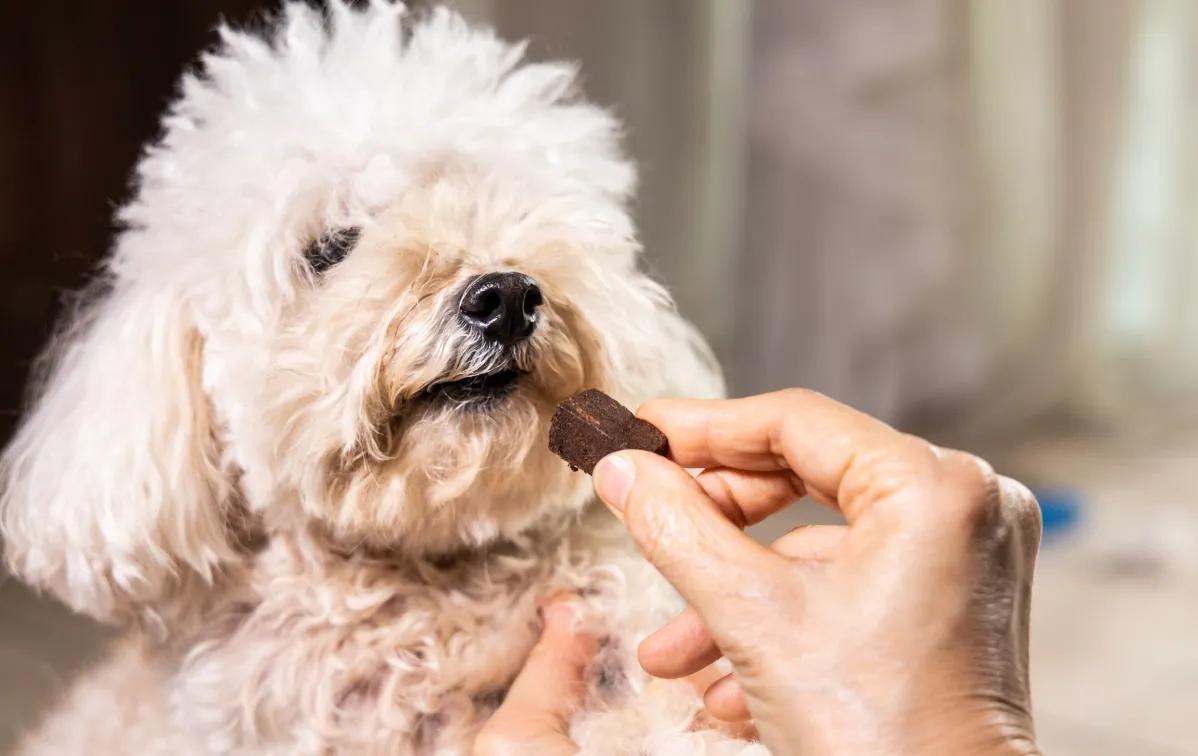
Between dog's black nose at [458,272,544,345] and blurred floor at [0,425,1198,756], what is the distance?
644mm

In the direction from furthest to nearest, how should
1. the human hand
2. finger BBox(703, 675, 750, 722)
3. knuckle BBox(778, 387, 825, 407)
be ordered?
finger BBox(703, 675, 750, 722), knuckle BBox(778, 387, 825, 407), the human hand

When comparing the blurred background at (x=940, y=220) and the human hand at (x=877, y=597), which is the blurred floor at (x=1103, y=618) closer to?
the blurred background at (x=940, y=220)

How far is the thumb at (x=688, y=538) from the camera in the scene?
2.00 feet

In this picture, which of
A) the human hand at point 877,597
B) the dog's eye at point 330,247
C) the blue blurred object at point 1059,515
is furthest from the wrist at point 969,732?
the blue blurred object at point 1059,515

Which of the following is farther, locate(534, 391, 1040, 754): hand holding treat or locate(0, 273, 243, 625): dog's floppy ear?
locate(0, 273, 243, 625): dog's floppy ear

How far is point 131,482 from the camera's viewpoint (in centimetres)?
91

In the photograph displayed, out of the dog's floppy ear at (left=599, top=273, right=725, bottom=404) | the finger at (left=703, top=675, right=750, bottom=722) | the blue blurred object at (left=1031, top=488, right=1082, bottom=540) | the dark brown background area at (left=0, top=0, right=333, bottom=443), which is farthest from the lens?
the blue blurred object at (left=1031, top=488, right=1082, bottom=540)

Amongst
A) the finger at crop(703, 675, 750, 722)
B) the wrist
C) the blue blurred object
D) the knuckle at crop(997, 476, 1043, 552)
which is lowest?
the blue blurred object

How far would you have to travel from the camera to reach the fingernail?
0.69 meters

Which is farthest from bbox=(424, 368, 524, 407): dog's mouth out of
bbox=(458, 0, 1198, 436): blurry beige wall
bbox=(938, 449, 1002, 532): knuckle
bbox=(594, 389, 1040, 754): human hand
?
bbox=(458, 0, 1198, 436): blurry beige wall

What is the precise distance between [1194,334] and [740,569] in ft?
8.80

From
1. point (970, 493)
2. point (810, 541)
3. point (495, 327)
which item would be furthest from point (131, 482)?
point (970, 493)

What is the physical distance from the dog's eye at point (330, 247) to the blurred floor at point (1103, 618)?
520 mm

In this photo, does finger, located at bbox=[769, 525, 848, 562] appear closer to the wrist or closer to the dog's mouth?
the wrist
